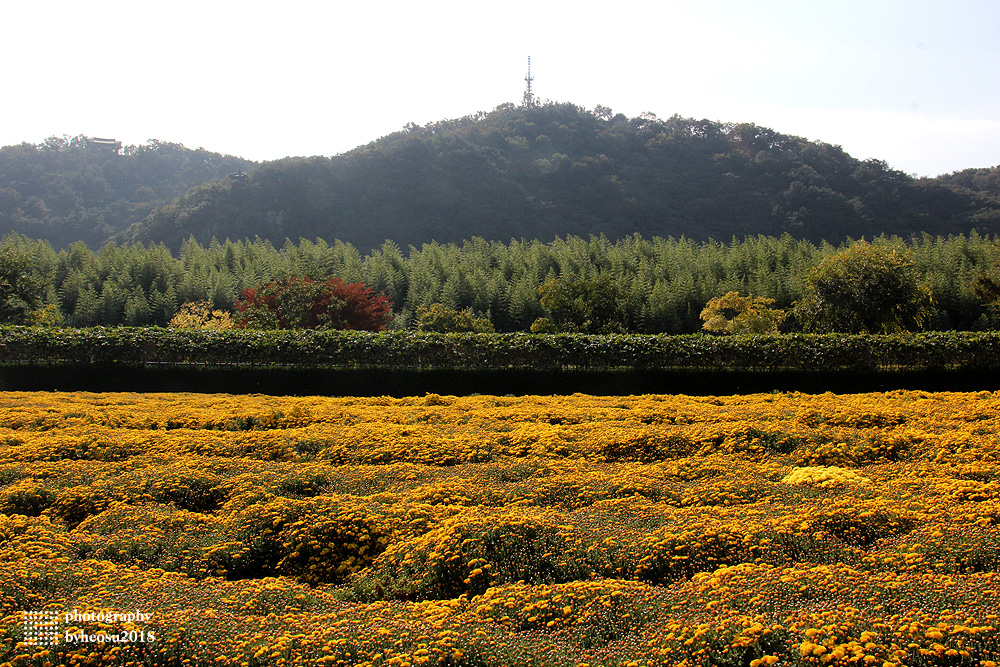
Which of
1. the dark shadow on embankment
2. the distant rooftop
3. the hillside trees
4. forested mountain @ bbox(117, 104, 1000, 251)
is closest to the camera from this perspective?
the dark shadow on embankment

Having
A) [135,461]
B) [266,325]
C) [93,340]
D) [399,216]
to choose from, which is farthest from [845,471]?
[399,216]

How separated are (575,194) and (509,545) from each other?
6668 centimetres

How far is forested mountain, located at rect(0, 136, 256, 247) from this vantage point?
64.6m

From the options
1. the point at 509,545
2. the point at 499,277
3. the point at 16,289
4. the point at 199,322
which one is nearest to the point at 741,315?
the point at 499,277

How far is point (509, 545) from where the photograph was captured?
486 centimetres

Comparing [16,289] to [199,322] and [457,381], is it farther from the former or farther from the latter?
[457,381]

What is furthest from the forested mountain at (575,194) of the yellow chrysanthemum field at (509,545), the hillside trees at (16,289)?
the yellow chrysanthemum field at (509,545)

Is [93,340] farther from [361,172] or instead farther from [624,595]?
[361,172]

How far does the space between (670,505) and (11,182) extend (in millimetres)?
81620

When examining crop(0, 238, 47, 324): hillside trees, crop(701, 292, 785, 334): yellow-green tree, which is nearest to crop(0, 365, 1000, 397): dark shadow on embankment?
crop(701, 292, 785, 334): yellow-green tree

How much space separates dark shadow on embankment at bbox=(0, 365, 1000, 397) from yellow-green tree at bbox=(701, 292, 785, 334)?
768cm

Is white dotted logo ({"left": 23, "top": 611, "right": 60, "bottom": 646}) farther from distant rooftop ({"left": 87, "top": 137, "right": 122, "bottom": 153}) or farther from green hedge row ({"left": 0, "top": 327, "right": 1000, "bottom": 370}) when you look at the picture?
distant rooftop ({"left": 87, "top": 137, "right": 122, "bottom": 153})

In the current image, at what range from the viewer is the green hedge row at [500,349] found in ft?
51.2

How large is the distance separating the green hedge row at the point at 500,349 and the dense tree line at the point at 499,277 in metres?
8.64
